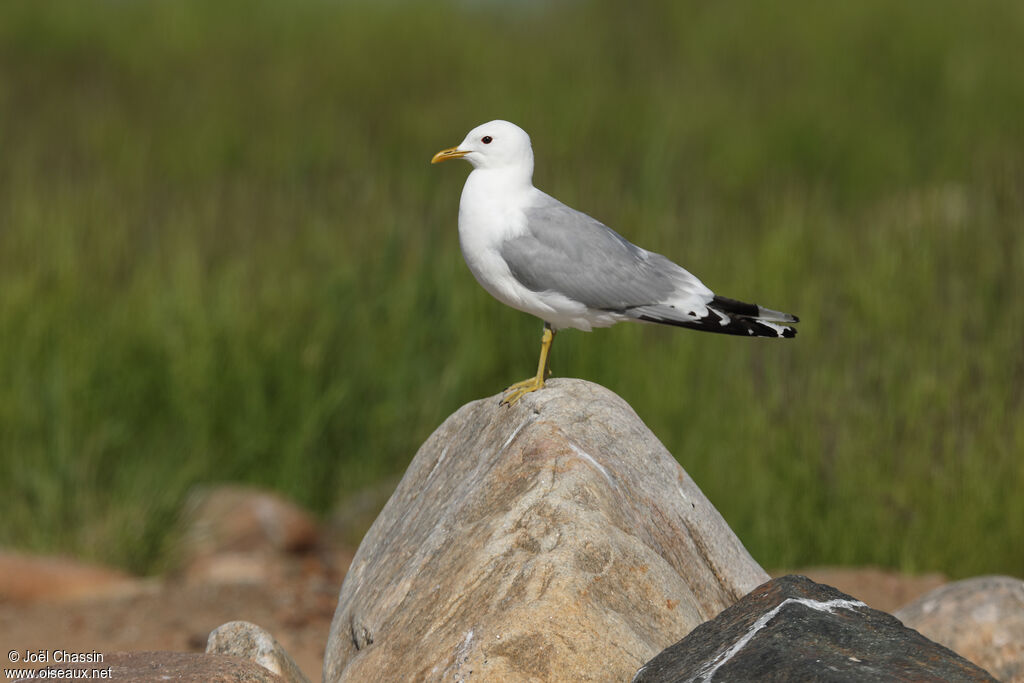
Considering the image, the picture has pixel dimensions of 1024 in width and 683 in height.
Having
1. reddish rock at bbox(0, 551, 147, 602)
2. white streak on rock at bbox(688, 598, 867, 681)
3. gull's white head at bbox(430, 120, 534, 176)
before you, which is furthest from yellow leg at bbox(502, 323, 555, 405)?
reddish rock at bbox(0, 551, 147, 602)

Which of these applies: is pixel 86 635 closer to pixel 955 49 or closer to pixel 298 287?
pixel 298 287

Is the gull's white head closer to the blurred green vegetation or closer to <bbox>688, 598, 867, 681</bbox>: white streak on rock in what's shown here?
<bbox>688, 598, 867, 681</bbox>: white streak on rock

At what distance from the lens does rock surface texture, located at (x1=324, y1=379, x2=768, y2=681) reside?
317 centimetres

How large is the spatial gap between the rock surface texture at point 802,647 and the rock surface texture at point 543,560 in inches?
9.4

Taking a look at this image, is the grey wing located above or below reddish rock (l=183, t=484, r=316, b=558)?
above

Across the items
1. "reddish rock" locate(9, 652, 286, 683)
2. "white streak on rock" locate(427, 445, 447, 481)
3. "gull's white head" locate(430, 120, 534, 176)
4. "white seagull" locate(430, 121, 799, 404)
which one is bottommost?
"reddish rock" locate(9, 652, 286, 683)

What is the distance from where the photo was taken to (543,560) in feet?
10.8

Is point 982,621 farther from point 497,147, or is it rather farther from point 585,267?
point 497,147

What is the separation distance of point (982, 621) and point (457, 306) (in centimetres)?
345

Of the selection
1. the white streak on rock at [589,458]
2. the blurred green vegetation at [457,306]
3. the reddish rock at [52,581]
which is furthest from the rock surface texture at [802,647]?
the reddish rock at [52,581]

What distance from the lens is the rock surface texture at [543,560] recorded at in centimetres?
317

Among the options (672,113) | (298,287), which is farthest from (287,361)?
(672,113)

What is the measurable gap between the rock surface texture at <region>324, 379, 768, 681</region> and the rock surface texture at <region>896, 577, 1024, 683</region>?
862 mm

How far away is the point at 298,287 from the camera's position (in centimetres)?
731
